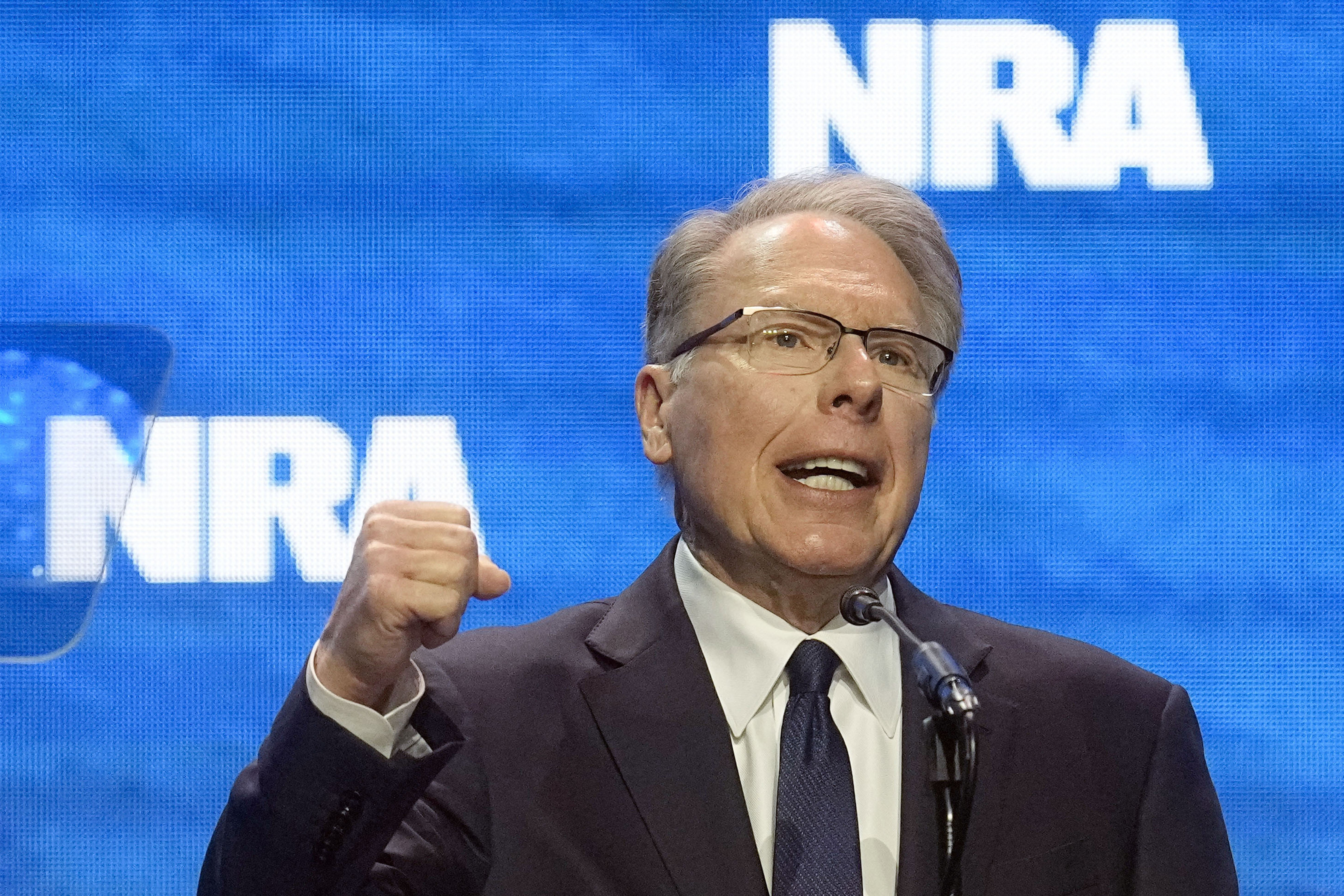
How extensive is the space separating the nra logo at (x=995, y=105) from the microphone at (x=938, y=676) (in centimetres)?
140

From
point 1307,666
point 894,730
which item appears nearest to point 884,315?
point 894,730

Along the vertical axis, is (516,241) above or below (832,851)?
above

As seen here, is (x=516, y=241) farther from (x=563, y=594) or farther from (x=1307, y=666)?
(x=1307, y=666)

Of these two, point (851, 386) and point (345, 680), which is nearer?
point (345, 680)

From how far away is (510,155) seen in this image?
2.72 metres

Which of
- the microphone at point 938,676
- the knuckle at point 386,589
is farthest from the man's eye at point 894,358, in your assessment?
the knuckle at point 386,589

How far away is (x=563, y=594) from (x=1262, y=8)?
174 cm

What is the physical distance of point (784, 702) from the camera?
1.84 m

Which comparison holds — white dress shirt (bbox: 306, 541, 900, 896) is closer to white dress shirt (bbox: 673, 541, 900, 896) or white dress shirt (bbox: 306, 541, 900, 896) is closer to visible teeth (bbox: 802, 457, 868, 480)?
white dress shirt (bbox: 673, 541, 900, 896)

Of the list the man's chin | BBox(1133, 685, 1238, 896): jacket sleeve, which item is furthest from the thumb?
BBox(1133, 685, 1238, 896): jacket sleeve

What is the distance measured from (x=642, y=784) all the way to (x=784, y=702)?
217mm

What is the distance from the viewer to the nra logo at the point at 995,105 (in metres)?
2.73

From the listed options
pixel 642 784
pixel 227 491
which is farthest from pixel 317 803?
pixel 227 491

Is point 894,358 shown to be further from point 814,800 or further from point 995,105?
point 995,105
